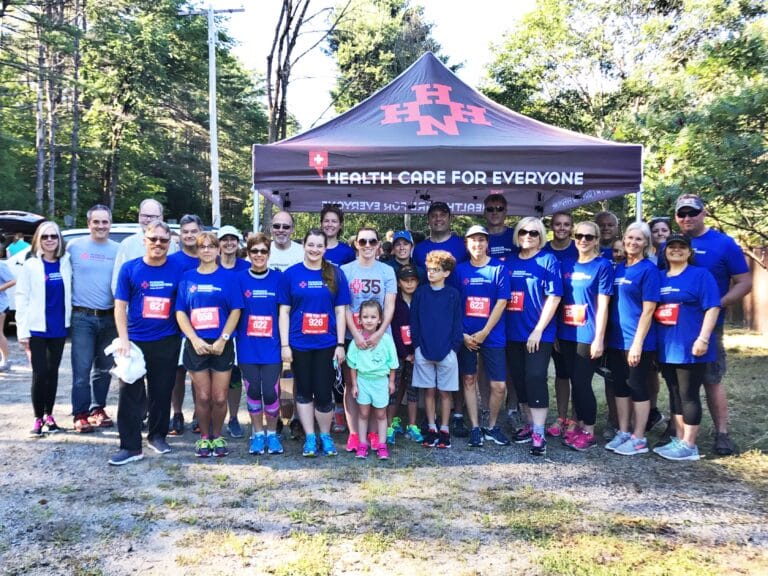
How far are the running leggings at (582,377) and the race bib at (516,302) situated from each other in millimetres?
491

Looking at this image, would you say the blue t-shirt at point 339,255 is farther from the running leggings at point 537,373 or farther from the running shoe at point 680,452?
the running shoe at point 680,452

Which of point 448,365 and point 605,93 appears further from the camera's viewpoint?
point 605,93

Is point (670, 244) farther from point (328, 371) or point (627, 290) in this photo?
point (328, 371)

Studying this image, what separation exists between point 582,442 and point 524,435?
466 millimetres

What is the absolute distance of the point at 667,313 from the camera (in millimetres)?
4098

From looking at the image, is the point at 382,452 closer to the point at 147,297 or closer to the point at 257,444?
the point at 257,444

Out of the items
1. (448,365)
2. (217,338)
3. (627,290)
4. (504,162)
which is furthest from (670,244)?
(217,338)

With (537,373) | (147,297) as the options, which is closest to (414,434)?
(537,373)

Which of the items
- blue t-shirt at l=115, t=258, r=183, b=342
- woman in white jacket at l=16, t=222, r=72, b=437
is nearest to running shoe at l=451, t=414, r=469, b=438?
blue t-shirt at l=115, t=258, r=183, b=342

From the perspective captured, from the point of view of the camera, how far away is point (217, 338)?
158 inches

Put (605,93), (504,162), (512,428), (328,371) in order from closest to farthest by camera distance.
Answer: (328,371) < (504,162) < (512,428) < (605,93)

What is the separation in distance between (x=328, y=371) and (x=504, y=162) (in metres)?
2.31

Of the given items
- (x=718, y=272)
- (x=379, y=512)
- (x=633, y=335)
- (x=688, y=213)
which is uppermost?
(x=688, y=213)

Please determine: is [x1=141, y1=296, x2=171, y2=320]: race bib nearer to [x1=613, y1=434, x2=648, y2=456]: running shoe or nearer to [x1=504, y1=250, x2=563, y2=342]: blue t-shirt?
[x1=504, y1=250, x2=563, y2=342]: blue t-shirt
